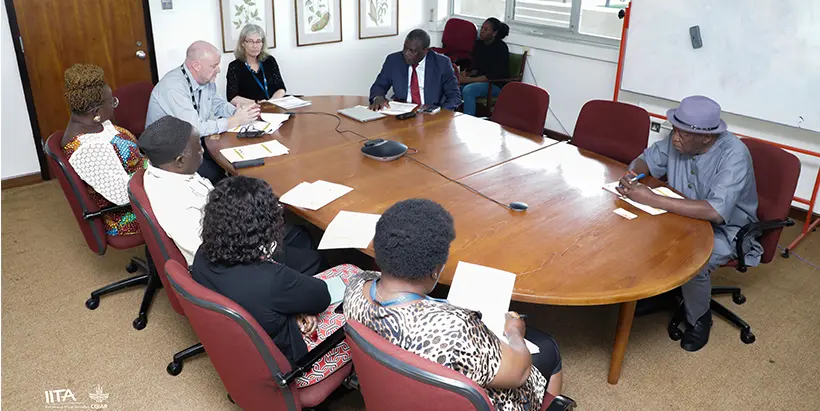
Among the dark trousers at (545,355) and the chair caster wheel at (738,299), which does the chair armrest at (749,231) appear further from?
the dark trousers at (545,355)

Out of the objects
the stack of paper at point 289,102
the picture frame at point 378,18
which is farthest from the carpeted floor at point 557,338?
the picture frame at point 378,18

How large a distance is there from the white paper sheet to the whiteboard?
290cm

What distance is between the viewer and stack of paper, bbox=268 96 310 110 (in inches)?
159

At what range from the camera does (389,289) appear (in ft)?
5.00

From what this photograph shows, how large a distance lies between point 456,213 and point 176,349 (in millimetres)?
1443

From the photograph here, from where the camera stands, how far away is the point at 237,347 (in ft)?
5.33

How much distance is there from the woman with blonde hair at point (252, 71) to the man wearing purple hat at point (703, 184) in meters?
2.70

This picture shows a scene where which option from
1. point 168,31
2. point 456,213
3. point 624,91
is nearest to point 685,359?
point 456,213

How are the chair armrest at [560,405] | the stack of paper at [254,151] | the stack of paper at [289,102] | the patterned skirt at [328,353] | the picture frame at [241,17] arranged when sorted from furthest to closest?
the picture frame at [241,17] < the stack of paper at [289,102] < the stack of paper at [254,151] < the patterned skirt at [328,353] < the chair armrest at [560,405]

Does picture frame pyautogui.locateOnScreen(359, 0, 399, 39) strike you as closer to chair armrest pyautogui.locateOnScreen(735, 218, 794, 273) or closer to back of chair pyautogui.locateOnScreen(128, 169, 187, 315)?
back of chair pyautogui.locateOnScreen(128, 169, 187, 315)

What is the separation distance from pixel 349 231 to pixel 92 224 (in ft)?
4.52

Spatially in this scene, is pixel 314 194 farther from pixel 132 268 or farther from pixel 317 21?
pixel 317 21

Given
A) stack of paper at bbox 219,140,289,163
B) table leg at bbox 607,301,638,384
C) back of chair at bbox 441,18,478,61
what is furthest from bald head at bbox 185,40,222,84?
back of chair at bbox 441,18,478,61

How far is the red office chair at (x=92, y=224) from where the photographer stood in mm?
2656
